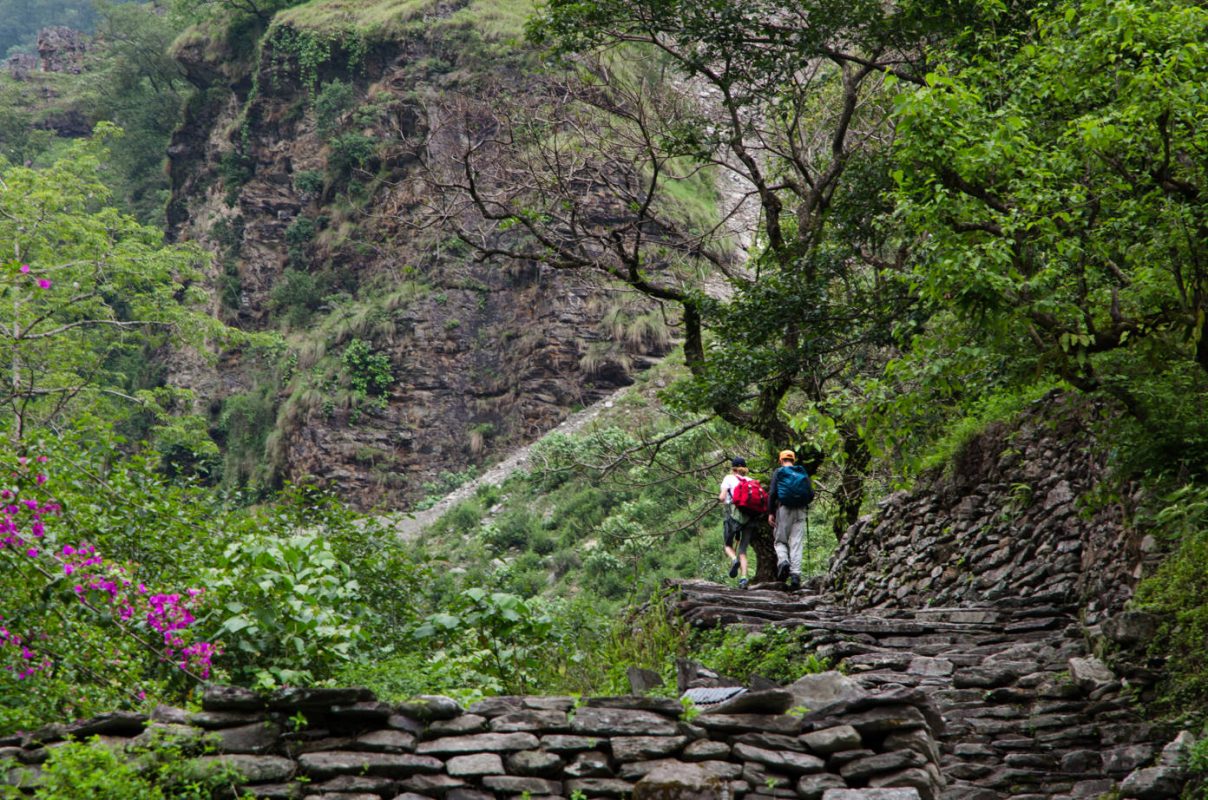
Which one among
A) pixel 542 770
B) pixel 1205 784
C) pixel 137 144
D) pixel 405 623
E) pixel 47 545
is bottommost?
pixel 1205 784

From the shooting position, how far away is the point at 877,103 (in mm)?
16391

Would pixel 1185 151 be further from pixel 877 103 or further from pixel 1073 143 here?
pixel 877 103

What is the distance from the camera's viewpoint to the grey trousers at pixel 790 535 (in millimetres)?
11391

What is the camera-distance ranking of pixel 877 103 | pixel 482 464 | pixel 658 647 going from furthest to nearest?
pixel 482 464 → pixel 877 103 → pixel 658 647

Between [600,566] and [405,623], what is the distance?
1508cm

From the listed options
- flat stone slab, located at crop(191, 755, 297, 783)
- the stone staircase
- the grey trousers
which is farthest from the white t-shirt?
flat stone slab, located at crop(191, 755, 297, 783)

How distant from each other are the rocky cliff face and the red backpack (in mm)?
21852

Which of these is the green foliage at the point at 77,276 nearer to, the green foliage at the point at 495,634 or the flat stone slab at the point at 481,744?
the green foliage at the point at 495,634

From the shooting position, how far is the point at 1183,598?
6.93 metres

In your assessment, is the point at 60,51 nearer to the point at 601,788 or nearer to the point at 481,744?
the point at 481,744

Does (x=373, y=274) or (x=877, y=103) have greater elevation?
(x=373, y=274)

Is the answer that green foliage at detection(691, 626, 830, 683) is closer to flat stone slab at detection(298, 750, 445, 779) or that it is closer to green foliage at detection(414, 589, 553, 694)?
green foliage at detection(414, 589, 553, 694)

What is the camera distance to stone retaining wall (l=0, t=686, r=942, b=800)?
4.58m

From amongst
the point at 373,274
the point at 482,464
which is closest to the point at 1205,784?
the point at 482,464
